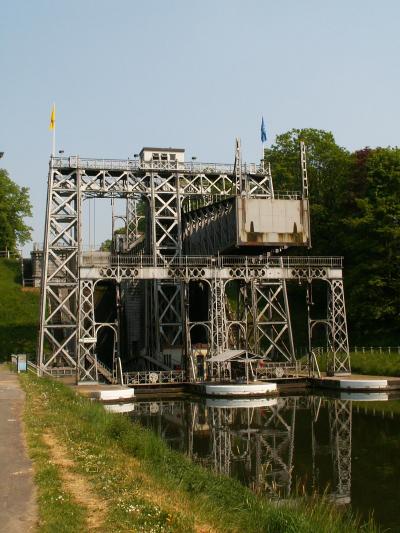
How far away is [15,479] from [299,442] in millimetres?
13755

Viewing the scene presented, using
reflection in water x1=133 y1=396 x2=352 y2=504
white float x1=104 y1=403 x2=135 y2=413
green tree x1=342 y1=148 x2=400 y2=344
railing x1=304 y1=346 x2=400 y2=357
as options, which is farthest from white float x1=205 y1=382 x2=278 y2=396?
green tree x1=342 y1=148 x2=400 y2=344

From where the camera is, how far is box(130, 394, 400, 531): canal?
1758cm

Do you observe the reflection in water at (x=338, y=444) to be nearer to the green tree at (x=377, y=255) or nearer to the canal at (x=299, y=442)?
the canal at (x=299, y=442)

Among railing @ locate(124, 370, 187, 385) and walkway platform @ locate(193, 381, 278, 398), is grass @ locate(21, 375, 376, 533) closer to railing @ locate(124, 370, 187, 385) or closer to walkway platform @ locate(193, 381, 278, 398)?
walkway platform @ locate(193, 381, 278, 398)

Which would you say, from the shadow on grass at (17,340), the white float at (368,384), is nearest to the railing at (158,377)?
the white float at (368,384)

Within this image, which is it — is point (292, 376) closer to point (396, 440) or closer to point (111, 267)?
point (111, 267)

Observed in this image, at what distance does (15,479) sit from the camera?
13.3 meters

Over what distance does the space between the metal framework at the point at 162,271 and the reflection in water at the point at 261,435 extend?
9908mm

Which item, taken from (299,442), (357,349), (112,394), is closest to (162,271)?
(112,394)

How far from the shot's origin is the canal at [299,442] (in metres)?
17.6

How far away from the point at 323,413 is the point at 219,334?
1442cm

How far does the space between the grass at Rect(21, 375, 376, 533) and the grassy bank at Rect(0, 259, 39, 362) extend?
127ft

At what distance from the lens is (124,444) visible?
59.5 feet

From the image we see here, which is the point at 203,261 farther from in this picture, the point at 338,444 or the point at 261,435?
the point at 338,444
